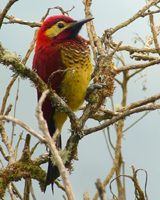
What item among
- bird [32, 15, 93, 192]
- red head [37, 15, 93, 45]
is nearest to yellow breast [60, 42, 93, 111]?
bird [32, 15, 93, 192]

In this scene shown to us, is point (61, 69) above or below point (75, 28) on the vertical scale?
below

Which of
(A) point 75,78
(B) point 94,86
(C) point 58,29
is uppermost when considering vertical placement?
(C) point 58,29

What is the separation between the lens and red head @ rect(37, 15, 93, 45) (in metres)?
2.52

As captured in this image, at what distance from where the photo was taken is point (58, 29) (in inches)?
102

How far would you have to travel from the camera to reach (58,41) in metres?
2.48

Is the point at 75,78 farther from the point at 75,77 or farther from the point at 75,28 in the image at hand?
the point at 75,28

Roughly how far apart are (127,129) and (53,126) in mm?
800

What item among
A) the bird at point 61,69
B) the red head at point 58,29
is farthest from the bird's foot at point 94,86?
the red head at point 58,29

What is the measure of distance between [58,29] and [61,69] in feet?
1.59

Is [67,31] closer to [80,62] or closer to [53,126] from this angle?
[80,62]

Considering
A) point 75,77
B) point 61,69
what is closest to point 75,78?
point 75,77

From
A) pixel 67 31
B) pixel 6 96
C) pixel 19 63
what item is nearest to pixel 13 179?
pixel 6 96

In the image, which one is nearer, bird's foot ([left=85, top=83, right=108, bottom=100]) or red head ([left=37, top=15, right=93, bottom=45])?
bird's foot ([left=85, top=83, right=108, bottom=100])

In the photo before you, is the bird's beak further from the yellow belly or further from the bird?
the yellow belly
